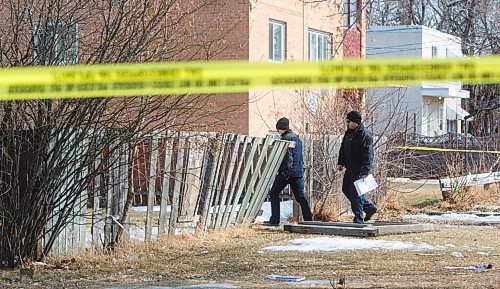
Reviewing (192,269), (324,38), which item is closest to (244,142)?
(192,269)

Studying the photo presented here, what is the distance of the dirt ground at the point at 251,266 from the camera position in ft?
24.7

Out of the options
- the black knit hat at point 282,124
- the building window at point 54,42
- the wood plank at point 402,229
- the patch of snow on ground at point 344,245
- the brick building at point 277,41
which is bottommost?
the patch of snow on ground at point 344,245

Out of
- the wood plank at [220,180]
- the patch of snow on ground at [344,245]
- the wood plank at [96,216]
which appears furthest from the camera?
the wood plank at [220,180]

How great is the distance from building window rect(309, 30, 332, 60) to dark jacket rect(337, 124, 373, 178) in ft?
39.7

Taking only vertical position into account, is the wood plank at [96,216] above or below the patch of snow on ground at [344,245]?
above

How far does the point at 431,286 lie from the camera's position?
7.11 meters

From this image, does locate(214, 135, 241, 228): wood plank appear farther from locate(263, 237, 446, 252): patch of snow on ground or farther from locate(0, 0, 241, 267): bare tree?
locate(0, 0, 241, 267): bare tree

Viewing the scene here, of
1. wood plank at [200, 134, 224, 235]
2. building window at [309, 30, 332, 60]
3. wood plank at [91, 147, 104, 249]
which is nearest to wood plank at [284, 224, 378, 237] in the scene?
wood plank at [200, 134, 224, 235]

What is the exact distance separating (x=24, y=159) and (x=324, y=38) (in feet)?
56.5

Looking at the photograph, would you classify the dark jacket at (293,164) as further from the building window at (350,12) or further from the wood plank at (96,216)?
the wood plank at (96,216)

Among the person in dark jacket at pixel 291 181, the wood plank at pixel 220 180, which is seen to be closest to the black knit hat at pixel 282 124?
the person in dark jacket at pixel 291 181

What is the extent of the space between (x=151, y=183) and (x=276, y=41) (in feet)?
43.3

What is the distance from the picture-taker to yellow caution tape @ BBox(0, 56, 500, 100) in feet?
18.4

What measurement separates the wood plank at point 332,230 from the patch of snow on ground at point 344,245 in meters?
0.45
